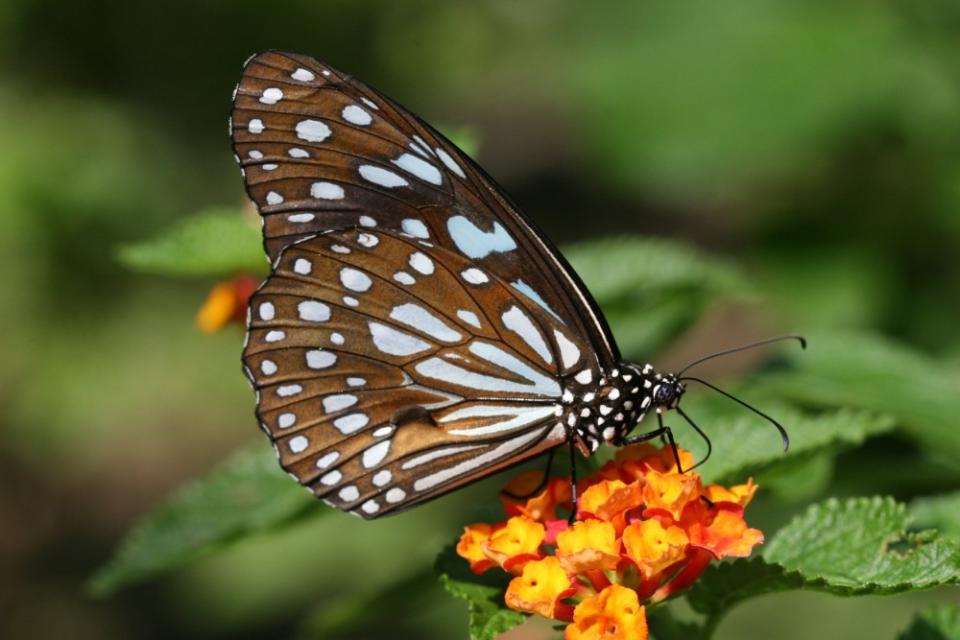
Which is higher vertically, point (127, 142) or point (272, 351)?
point (127, 142)

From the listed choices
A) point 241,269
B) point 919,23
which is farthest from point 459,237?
point 919,23

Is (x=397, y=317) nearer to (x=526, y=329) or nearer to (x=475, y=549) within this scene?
(x=526, y=329)

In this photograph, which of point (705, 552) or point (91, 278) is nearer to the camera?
point (705, 552)

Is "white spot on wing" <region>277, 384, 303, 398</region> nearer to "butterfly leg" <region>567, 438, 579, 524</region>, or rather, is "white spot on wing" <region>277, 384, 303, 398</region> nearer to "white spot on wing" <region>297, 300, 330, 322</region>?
"white spot on wing" <region>297, 300, 330, 322</region>

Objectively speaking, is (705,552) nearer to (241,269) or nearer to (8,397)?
(241,269)

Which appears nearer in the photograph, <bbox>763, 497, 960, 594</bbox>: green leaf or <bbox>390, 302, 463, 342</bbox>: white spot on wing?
<bbox>763, 497, 960, 594</bbox>: green leaf

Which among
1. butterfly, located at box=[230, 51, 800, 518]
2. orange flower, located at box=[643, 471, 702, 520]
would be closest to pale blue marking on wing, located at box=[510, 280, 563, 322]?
butterfly, located at box=[230, 51, 800, 518]

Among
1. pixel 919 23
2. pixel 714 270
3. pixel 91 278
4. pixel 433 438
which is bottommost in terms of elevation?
pixel 433 438

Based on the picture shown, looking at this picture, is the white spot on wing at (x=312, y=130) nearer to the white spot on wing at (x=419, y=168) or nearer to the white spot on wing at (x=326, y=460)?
the white spot on wing at (x=419, y=168)
